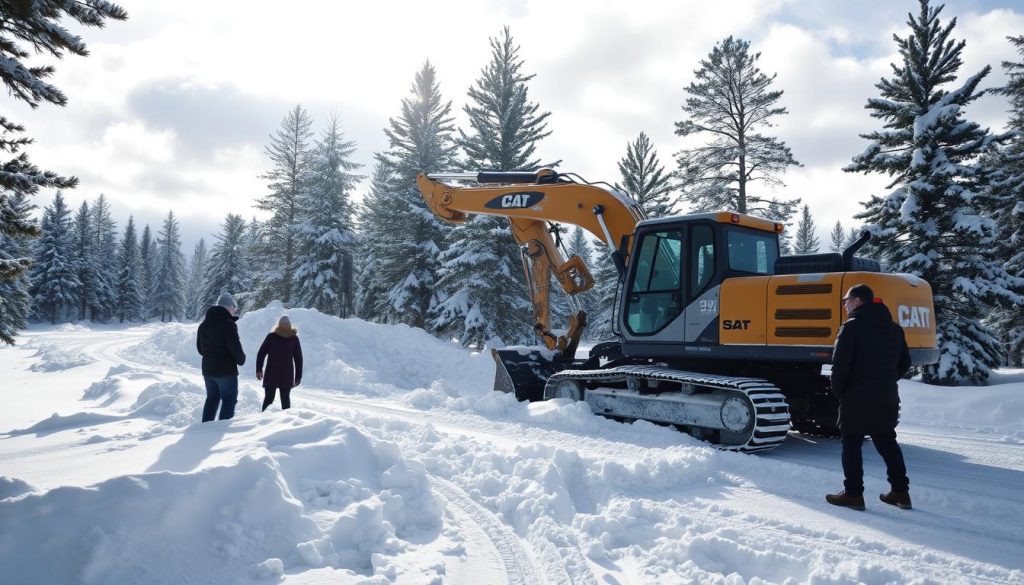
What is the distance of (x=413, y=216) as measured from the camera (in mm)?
25219

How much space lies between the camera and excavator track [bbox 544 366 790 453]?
6.79m

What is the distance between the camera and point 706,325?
306 inches

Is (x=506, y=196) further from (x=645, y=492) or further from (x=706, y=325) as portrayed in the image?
(x=645, y=492)

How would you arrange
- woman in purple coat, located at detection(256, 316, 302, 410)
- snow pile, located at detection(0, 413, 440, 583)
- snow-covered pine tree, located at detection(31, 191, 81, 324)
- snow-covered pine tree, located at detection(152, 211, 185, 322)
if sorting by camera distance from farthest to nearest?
1. snow-covered pine tree, located at detection(152, 211, 185, 322)
2. snow-covered pine tree, located at detection(31, 191, 81, 324)
3. woman in purple coat, located at detection(256, 316, 302, 410)
4. snow pile, located at detection(0, 413, 440, 583)

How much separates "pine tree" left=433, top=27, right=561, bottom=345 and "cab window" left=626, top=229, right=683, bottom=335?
1286 cm

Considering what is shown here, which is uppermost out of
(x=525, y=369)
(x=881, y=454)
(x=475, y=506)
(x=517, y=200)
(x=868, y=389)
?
(x=517, y=200)

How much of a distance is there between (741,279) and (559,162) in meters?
16.2

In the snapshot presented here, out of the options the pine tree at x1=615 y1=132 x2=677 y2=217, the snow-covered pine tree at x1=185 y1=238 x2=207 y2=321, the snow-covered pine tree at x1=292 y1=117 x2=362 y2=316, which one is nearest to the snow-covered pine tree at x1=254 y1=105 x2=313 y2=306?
the snow-covered pine tree at x1=292 y1=117 x2=362 y2=316

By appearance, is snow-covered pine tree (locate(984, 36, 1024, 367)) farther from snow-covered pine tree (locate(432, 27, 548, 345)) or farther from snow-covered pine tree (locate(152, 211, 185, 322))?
snow-covered pine tree (locate(152, 211, 185, 322))

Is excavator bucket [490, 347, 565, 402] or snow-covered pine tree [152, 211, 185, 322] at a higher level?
snow-covered pine tree [152, 211, 185, 322]

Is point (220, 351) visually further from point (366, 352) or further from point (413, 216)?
point (413, 216)

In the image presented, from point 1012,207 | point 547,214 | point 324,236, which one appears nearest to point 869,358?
point 547,214

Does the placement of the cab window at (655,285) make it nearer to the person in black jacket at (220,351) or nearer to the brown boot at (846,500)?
the brown boot at (846,500)

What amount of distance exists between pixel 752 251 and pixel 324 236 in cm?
2581
